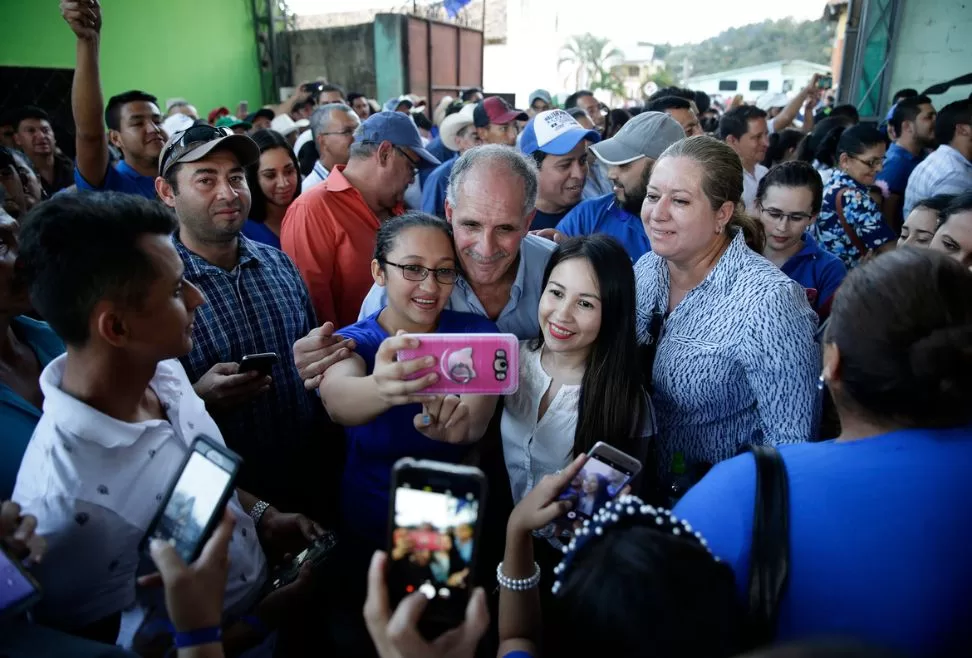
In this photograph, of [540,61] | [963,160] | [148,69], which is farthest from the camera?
[540,61]

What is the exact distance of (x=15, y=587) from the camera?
104 centimetres

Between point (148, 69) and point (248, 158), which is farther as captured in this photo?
point (148, 69)

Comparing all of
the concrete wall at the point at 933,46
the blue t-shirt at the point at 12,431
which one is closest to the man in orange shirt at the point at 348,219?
the blue t-shirt at the point at 12,431

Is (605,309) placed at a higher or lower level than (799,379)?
higher

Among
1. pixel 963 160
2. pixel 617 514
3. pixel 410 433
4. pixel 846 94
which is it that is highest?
pixel 846 94

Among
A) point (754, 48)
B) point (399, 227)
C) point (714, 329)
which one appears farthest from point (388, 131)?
point (754, 48)

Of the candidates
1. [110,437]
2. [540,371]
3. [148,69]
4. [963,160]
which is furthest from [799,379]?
[148,69]

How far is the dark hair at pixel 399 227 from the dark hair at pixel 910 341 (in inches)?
51.1

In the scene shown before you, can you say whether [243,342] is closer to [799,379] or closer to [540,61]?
[799,379]

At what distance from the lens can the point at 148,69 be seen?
10.8 m

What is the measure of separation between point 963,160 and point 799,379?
14.0 feet

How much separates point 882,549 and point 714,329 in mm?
1032

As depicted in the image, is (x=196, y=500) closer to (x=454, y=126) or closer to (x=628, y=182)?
(x=628, y=182)

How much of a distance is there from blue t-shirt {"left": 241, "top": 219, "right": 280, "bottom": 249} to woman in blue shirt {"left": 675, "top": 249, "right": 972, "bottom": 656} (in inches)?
130
